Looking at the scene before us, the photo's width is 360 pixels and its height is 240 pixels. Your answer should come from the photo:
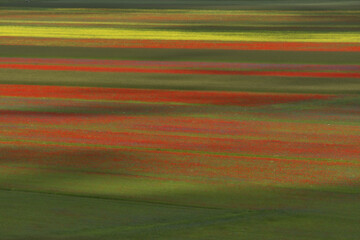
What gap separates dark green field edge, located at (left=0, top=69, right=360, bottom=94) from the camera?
12766mm

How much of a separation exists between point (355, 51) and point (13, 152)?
451 inches

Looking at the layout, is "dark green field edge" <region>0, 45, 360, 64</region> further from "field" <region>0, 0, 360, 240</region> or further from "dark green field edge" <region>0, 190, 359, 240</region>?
"dark green field edge" <region>0, 190, 359, 240</region>

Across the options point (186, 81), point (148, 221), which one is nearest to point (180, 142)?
point (148, 221)

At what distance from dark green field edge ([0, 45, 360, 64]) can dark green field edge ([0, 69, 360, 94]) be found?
254 cm

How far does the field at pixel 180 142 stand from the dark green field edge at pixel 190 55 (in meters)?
0.03

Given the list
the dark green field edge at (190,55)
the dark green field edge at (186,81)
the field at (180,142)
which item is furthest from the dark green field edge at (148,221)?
the dark green field edge at (190,55)

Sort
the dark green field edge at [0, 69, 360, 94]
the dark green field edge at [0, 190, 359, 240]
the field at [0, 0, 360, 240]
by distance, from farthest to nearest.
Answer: the dark green field edge at [0, 69, 360, 94] → the field at [0, 0, 360, 240] → the dark green field edge at [0, 190, 359, 240]

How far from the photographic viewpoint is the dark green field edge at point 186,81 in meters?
12.8

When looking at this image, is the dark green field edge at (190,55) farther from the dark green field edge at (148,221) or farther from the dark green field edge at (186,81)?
the dark green field edge at (148,221)

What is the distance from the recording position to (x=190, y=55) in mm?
17641

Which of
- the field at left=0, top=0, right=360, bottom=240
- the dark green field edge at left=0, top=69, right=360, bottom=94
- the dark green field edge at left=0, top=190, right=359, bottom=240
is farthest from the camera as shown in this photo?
the dark green field edge at left=0, top=69, right=360, bottom=94

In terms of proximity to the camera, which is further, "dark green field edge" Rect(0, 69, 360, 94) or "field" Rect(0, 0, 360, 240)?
"dark green field edge" Rect(0, 69, 360, 94)

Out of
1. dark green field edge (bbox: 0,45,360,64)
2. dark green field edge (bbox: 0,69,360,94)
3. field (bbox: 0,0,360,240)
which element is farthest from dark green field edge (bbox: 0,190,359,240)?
dark green field edge (bbox: 0,45,360,64)

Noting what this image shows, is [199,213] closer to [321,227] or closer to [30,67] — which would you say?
[321,227]
